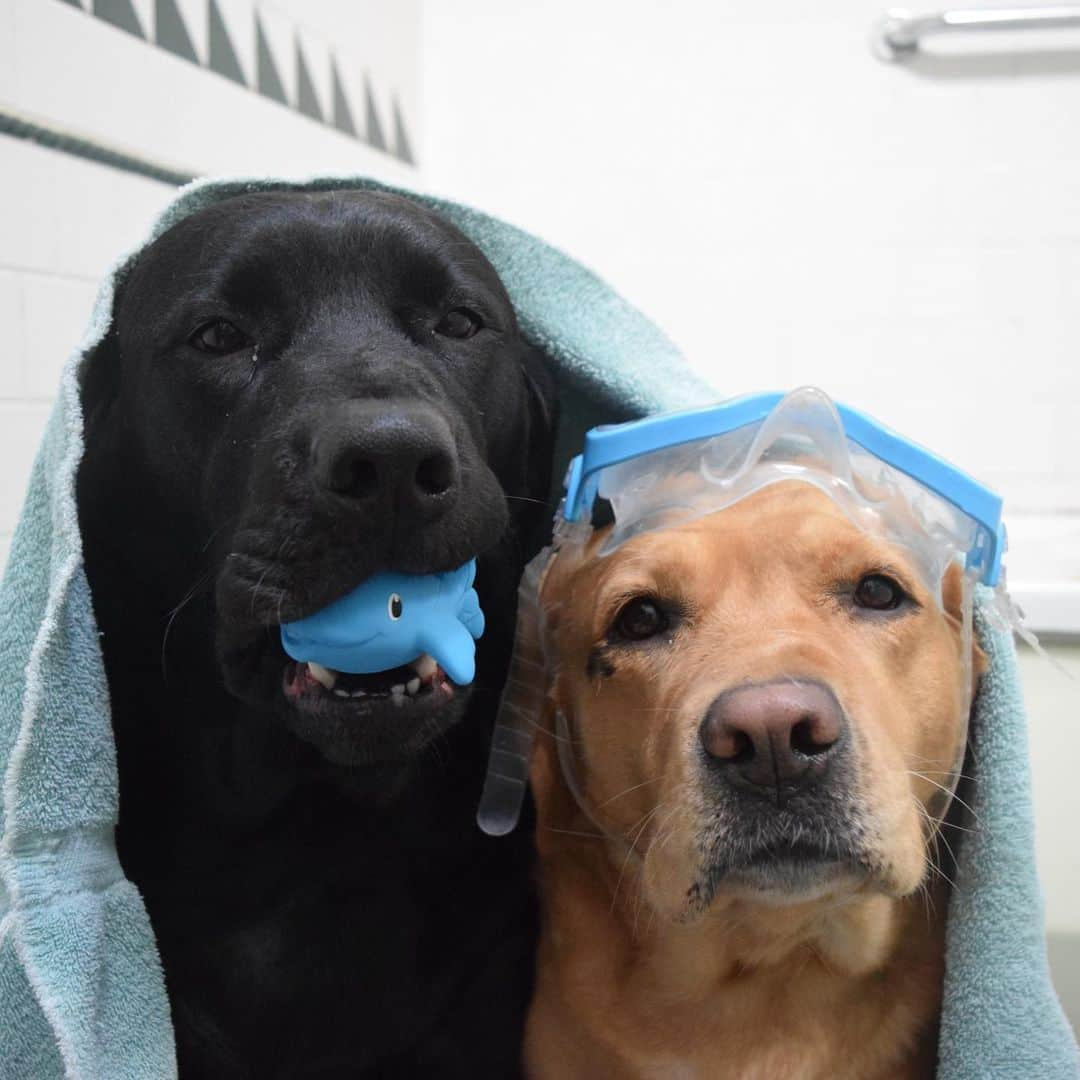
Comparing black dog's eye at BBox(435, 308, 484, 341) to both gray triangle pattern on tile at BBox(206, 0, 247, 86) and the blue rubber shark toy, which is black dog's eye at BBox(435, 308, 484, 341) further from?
gray triangle pattern on tile at BBox(206, 0, 247, 86)

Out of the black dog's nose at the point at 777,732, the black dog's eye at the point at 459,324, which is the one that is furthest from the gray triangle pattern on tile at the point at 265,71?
the black dog's nose at the point at 777,732

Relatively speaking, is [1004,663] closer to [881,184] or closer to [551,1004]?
[551,1004]

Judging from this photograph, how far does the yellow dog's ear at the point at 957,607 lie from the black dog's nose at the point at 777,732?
1.22 feet

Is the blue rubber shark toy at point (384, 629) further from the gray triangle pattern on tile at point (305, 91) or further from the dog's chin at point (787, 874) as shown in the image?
the gray triangle pattern on tile at point (305, 91)

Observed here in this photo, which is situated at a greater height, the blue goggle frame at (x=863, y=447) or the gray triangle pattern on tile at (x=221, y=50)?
the gray triangle pattern on tile at (x=221, y=50)

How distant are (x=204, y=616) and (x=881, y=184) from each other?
98.4 inches

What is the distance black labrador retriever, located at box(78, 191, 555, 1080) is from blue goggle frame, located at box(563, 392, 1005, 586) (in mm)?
146

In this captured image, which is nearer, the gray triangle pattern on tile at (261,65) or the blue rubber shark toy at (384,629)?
the blue rubber shark toy at (384,629)

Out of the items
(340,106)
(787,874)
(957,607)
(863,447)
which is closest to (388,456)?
(787,874)

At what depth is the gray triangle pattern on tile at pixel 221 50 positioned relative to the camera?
221cm

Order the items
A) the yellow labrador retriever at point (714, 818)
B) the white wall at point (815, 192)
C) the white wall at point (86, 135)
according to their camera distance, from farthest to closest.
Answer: the white wall at point (815, 192) → the white wall at point (86, 135) → the yellow labrador retriever at point (714, 818)

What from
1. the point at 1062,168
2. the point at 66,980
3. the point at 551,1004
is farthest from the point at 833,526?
the point at 1062,168

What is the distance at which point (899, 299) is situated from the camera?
10.5 ft

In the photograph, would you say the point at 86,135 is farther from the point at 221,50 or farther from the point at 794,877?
the point at 794,877
